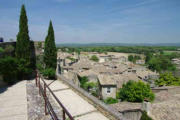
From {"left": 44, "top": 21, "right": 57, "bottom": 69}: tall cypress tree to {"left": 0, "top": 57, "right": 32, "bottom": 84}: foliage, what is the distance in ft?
10.2

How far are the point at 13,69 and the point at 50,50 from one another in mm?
4815

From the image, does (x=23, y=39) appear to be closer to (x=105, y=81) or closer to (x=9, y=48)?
(x=9, y=48)

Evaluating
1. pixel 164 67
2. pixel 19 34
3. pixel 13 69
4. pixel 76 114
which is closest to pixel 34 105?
pixel 76 114

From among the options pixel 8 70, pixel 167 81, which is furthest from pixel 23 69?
pixel 167 81

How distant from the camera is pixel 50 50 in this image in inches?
530

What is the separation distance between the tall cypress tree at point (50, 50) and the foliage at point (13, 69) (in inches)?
122

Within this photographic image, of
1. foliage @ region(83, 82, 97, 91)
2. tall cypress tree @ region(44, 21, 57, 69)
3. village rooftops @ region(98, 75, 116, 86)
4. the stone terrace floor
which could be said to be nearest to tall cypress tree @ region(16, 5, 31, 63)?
tall cypress tree @ region(44, 21, 57, 69)

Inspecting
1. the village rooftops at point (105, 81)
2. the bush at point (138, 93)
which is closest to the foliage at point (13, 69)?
the village rooftops at point (105, 81)

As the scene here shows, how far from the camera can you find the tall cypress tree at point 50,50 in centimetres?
1322

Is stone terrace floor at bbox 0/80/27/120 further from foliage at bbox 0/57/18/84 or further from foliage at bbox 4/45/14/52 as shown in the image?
foliage at bbox 4/45/14/52

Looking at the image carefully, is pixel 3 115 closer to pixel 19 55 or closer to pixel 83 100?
pixel 83 100

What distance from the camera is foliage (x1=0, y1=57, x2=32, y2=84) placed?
844 centimetres

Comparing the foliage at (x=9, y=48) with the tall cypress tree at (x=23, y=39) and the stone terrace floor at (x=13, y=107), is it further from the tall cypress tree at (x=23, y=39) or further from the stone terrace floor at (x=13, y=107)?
the stone terrace floor at (x=13, y=107)

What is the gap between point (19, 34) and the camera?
10039mm
